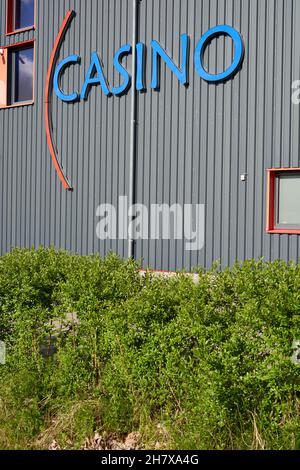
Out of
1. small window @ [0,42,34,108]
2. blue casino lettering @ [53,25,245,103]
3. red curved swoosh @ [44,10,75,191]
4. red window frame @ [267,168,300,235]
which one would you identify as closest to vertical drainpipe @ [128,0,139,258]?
blue casino lettering @ [53,25,245,103]

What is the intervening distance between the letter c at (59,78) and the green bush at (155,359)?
11.1m

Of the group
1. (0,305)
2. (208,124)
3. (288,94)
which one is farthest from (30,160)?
(0,305)

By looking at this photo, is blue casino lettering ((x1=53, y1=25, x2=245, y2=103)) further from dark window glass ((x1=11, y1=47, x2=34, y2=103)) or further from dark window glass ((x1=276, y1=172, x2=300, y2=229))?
dark window glass ((x1=276, y1=172, x2=300, y2=229))

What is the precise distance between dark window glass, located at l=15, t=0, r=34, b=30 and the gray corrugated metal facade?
0.54 m

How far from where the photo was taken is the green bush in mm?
4711

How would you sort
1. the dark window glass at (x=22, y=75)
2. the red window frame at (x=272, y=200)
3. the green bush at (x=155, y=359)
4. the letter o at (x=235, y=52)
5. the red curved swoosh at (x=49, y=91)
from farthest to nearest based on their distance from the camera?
the dark window glass at (x=22, y=75) → the red curved swoosh at (x=49, y=91) → the letter o at (x=235, y=52) → the red window frame at (x=272, y=200) → the green bush at (x=155, y=359)

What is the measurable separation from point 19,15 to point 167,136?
7.46m

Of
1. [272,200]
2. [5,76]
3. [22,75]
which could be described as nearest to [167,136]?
[272,200]

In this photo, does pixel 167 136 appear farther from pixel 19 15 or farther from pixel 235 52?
pixel 19 15

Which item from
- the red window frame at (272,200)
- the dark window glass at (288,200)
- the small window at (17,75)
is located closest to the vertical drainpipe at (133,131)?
the red window frame at (272,200)

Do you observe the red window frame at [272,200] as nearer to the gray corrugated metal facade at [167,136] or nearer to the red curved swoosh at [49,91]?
the gray corrugated metal facade at [167,136]

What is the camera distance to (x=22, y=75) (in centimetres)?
1870

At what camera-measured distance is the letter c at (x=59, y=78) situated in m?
16.5
